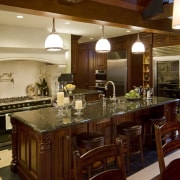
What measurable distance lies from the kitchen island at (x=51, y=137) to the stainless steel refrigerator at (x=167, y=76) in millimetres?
1983

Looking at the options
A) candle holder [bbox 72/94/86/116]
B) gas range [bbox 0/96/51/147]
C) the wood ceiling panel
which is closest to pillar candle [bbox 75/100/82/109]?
candle holder [bbox 72/94/86/116]

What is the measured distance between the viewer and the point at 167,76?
544 centimetres

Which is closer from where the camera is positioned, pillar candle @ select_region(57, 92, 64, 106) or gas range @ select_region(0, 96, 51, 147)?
pillar candle @ select_region(57, 92, 64, 106)

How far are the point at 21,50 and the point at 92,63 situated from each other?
10.6 feet

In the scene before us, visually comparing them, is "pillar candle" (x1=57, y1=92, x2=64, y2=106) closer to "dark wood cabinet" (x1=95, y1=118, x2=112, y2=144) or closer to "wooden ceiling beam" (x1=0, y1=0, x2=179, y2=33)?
"dark wood cabinet" (x1=95, y1=118, x2=112, y2=144)

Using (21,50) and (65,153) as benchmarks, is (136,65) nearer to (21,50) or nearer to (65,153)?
(21,50)

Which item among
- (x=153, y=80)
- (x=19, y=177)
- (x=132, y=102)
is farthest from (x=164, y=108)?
(x=19, y=177)

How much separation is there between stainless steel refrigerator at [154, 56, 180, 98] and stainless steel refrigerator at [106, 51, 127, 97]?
3.51 feet

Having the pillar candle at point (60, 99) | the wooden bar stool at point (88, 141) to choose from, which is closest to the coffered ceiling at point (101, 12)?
the pillar candle at point (60, 99)

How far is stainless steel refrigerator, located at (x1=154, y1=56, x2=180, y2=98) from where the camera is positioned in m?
5.22

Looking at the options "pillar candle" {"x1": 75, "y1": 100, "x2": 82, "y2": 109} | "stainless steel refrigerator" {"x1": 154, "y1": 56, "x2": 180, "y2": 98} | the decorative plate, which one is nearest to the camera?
"pillar candle" {"x1": 75, "y1": 100, "x2": 82, "y2": 109}

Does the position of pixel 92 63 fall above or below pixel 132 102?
above

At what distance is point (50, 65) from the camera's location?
5.86 m

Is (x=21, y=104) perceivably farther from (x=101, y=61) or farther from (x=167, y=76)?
(x=167, y=76)
